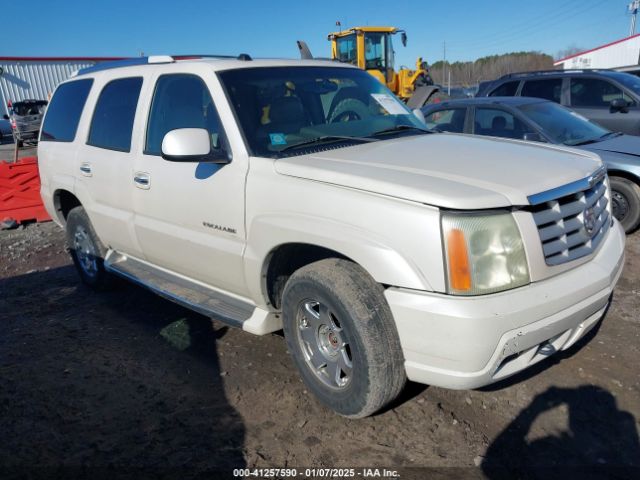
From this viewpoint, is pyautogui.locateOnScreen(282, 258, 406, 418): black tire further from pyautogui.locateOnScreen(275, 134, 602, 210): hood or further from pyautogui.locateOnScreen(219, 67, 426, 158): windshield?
pyautogui.locateOnScreen(219, 67, 426, 158): windshield

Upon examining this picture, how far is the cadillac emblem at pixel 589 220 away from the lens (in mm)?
2742

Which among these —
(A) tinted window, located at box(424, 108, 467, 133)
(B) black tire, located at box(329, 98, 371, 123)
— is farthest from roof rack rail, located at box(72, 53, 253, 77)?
(A) tinted window, located at box(424, 108, 467, 133)

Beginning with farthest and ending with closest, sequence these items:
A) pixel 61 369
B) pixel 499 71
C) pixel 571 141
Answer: pixel 499 71 < pixel 571 141 < pixel 61 369

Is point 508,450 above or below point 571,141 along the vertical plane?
below

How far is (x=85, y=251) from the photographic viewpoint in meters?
5.09

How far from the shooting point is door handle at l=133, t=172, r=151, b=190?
379 centimetres

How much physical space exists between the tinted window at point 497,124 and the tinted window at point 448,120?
0.20 metres

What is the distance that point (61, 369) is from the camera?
374 centimetres

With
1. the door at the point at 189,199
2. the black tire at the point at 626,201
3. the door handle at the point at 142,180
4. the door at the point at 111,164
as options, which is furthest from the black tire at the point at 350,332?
the black tire at the point at 626,201

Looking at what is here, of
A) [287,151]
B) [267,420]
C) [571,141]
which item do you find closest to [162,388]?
[267,420]

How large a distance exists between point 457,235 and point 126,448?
2088 mm

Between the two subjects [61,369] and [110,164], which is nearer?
[61,369]

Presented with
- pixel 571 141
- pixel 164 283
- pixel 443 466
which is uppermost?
pixel 571 141

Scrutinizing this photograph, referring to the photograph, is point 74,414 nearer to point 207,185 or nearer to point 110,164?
point 207,185
